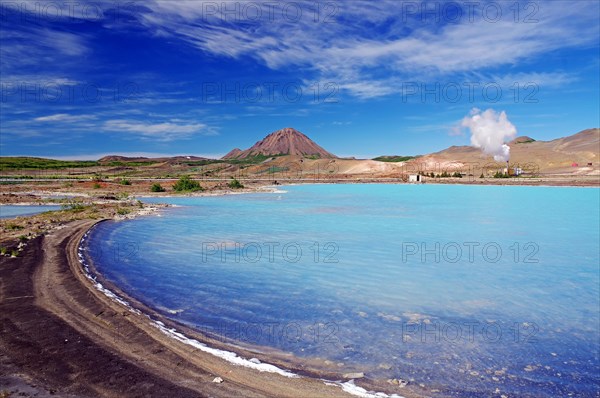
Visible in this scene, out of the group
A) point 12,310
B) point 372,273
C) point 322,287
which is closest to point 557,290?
point 372,273

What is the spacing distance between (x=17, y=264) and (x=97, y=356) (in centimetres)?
667

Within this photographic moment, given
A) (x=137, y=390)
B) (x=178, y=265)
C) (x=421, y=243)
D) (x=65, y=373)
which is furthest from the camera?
(x=421, y=243)

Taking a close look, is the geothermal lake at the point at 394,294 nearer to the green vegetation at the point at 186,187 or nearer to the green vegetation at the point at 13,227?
the green vegetation at the point at 13,227

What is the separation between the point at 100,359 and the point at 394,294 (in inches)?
242

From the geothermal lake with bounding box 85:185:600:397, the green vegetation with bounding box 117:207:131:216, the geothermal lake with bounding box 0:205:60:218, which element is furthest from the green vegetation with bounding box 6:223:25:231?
the green vegetation with bounding box 117:207:131:216

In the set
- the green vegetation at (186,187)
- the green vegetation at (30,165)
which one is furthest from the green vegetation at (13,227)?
the green vegetation at (30,165)

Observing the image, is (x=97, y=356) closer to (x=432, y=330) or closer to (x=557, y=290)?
(x=432, y=330)

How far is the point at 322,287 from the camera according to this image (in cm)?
988

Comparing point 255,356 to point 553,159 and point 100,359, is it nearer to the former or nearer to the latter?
point 100,359

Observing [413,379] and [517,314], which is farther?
[517,314]

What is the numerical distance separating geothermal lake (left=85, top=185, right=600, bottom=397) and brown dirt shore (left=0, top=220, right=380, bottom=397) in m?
0.98

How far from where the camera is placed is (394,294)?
9.30m

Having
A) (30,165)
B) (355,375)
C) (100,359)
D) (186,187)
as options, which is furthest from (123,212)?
(30,165)

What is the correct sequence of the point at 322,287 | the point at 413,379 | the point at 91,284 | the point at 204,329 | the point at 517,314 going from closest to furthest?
the point at 413,379 → the point at 204,329 → the point at 517,314 → the point at 91,284 → the point at 322,287
